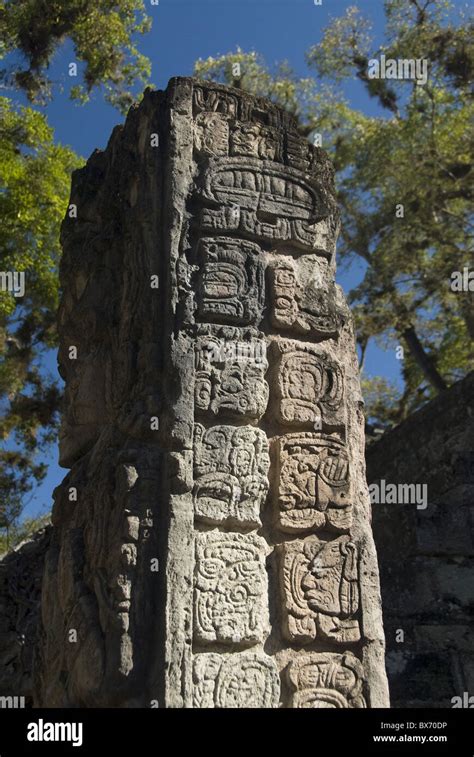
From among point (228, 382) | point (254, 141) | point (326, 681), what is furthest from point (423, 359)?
point (326, 681)

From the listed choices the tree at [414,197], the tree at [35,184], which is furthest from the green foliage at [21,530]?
the tree at [414,197]

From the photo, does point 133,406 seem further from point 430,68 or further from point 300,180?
point 430,68

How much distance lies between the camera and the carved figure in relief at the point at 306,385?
5.09 m

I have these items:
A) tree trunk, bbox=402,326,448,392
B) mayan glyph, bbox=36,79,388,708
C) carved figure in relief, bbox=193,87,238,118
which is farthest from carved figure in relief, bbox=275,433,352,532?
tree trunk, bbox=402,326,448,392

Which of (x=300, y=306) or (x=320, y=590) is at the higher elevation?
(x=300, y=306)

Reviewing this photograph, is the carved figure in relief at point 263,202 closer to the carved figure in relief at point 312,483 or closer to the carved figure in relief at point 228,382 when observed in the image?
the carved figure in relief at point 228,382

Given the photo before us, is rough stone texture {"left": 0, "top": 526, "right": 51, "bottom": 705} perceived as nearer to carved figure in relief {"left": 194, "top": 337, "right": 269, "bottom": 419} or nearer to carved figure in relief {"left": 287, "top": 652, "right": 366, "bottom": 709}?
carved figure in relief {"left": 287, "top": 652, "right": 366, "bottom": 709}

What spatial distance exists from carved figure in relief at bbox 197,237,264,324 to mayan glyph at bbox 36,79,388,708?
0.01 m

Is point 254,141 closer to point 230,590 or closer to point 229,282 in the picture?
point 229,282

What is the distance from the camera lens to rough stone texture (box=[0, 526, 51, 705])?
9.80 meters

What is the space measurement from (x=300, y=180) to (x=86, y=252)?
4.67 ft

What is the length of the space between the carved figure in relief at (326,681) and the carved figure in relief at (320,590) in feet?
0.32

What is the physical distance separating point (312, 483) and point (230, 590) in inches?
29.0

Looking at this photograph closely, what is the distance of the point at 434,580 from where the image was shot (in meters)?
7.66
